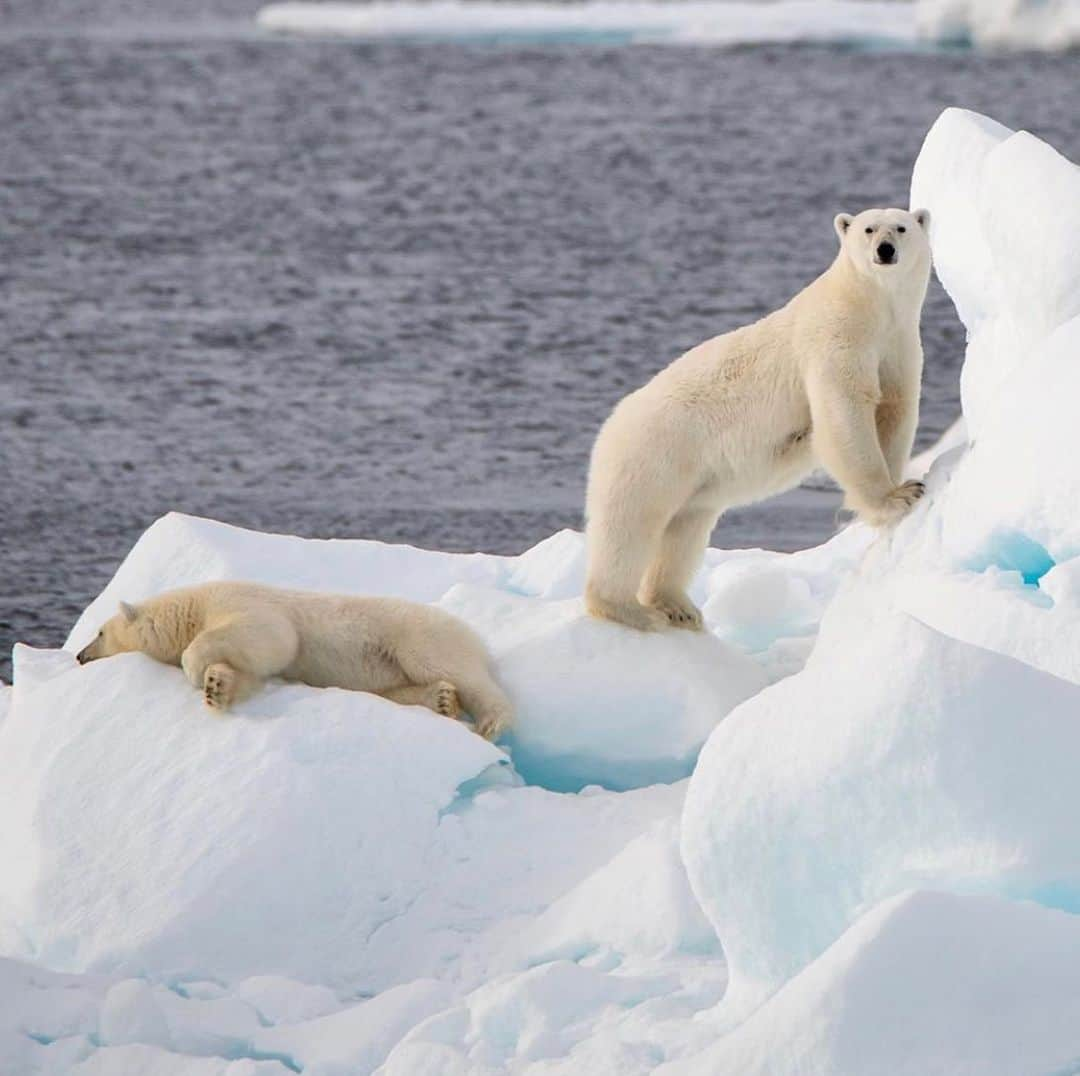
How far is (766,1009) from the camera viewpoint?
4340mm

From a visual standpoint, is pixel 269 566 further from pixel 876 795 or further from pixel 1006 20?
pixel 1006 20

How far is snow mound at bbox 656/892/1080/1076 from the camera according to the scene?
4.15 meters

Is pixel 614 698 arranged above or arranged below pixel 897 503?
below

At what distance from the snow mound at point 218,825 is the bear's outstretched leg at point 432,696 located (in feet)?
0.92

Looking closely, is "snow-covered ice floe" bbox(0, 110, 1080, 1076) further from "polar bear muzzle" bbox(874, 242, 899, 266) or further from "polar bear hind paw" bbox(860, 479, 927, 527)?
"polar bear muzzle" bbox(874, 242, 899, 266)

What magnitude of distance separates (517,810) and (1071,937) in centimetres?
211

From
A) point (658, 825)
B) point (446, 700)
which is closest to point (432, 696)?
point (446, 700)

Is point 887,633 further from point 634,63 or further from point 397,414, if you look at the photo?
point 634,63

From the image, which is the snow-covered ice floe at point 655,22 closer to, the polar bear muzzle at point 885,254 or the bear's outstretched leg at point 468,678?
the polar bear muzzle at point 885,254

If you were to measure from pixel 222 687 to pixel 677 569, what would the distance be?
1.76m

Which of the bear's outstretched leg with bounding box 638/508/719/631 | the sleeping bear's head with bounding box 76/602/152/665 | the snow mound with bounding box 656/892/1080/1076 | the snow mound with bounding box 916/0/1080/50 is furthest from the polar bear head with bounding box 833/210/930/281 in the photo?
the snow mound with bounding box 916/0/1080/50

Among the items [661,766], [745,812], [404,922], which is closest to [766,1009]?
A: [745,812]

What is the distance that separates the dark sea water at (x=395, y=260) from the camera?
45.0 feet

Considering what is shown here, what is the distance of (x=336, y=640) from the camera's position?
6766mm
